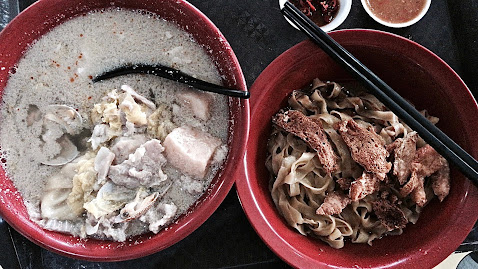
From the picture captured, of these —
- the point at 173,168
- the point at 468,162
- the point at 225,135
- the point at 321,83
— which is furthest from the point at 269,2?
the point at 468,162

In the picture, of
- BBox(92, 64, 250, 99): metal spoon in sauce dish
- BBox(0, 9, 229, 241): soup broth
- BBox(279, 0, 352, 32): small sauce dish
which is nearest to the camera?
BBox(92, 64, 250, 99): metal spoon in sauce dish

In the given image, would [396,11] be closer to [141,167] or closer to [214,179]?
[214,179]

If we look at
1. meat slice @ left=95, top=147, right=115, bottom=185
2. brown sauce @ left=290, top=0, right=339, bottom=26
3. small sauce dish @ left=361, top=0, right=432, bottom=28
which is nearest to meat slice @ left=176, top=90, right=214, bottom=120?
meat slice @ left=95, top=147, right=115, bottom=185

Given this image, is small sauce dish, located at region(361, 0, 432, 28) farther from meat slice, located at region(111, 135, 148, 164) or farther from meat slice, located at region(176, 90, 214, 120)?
Answer: meat slice, located at region(111, 135, 148, 164)

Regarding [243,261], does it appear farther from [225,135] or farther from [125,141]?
[125,141]

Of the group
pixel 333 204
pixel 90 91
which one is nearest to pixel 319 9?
pixel 333 204

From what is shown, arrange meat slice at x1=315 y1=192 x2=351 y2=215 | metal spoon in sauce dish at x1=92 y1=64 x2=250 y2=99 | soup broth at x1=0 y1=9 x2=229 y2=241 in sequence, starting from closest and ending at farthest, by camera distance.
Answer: metal spoon in sauce dish at x1=92 y1=64 x2=250 y2=99 < soup broth at x1=0 y1=9 x2=229 y2=241 < meat slice at x1=315 y1=192 x2=351 y2=215
